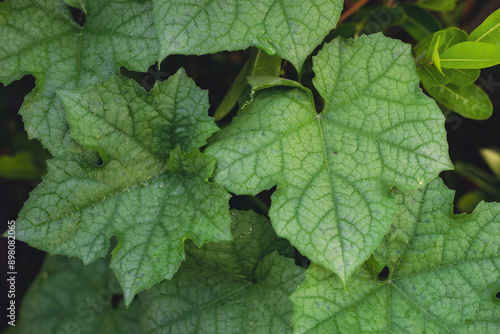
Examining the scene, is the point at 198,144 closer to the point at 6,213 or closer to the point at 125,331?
the point at 125,331

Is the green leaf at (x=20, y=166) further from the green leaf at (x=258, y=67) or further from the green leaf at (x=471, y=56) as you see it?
the green leaf at (x=471, y=56)

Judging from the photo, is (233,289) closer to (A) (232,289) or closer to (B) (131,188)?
(A) (232,289)

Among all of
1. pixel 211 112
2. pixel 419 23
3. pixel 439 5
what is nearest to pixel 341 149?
pixel 211 112

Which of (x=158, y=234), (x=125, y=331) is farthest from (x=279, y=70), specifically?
(x=125, y=331)

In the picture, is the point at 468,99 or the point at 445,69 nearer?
the point at 445,69

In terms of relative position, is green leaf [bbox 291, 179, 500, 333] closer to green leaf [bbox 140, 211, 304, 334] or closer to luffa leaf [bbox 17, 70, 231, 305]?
green leaf [bbox 140, 211, 304, 334]

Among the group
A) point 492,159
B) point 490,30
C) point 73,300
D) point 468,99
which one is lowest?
point 73,300
